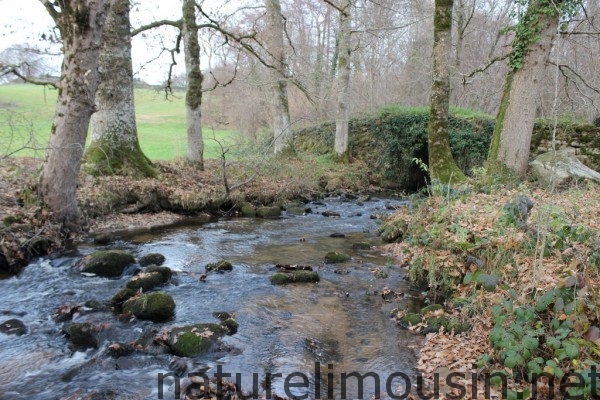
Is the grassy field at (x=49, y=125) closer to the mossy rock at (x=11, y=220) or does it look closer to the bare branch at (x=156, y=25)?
the mossy rock at (x=11, y=220)

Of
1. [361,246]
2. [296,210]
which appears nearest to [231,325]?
[361,246]

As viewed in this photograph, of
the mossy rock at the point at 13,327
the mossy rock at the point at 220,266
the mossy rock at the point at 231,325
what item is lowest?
the mossy rock at the point at 13,327

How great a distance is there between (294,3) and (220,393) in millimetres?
26739

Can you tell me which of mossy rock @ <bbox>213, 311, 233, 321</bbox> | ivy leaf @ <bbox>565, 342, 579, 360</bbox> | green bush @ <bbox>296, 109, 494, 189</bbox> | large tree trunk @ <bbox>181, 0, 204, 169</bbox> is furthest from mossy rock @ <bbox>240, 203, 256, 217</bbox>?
ivy leaf @ <bbox>565, 342, 579, 360</bbox>

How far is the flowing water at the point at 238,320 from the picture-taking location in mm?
4547

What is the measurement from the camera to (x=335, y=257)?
27.5ft

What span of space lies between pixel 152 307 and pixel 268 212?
23.1ft

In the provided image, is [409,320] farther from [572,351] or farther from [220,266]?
[220,266]

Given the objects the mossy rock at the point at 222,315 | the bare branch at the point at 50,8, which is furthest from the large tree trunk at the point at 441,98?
the bare branch at the point at 50,8

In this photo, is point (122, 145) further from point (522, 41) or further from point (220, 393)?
point (522, 41)

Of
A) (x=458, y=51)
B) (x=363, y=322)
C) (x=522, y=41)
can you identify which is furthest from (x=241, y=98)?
(x=363, y=322)

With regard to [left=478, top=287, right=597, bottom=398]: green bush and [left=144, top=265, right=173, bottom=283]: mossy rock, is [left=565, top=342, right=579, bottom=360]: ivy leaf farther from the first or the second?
[left=144, top=265, right=173, bottom=283]: mossy rock

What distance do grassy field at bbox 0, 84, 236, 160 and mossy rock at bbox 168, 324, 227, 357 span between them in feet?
15.0

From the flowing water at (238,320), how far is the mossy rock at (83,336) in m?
0.10
